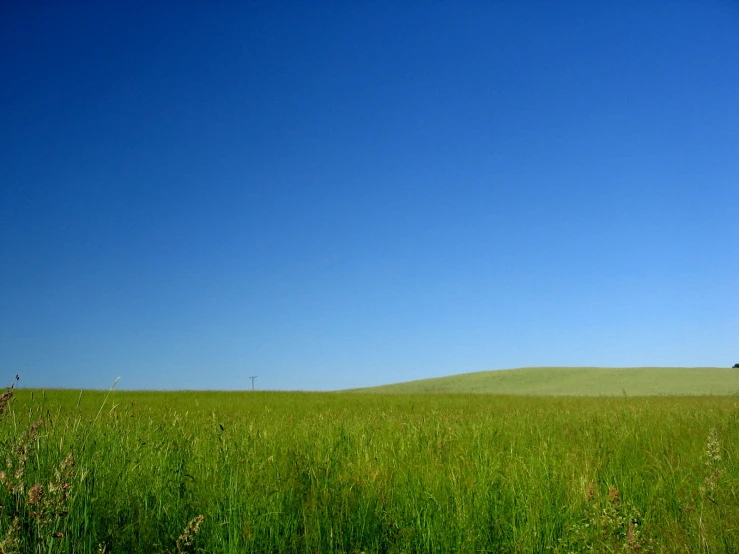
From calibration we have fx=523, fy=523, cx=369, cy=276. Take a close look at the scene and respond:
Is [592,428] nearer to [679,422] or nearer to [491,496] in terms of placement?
[679,422]

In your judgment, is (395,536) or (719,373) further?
(719,373)

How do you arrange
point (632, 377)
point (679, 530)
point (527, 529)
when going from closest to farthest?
point (527, 529), point (679, 530), point (632, 377)

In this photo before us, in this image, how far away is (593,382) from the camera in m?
36.4

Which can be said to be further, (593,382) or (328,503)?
(593,382)

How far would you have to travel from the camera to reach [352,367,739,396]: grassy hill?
30.7m

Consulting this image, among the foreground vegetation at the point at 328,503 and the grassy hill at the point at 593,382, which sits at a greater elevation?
the foreground vegetation at the point at 328,503

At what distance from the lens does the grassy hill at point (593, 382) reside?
3067cm

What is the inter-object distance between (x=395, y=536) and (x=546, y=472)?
1.62 meters

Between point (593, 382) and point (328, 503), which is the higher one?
point (328, 503)

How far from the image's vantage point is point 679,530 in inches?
160

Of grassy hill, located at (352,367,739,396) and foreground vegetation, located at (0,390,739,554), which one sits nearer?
foreground vegetation, located at (0,390,739,554)

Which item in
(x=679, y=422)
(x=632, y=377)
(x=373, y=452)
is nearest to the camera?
(x=373, y=452)

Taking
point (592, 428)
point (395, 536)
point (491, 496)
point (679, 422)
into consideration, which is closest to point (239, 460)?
point (395, 536)

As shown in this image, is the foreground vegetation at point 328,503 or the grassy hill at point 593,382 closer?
the foreground vegetation at point 328,503
